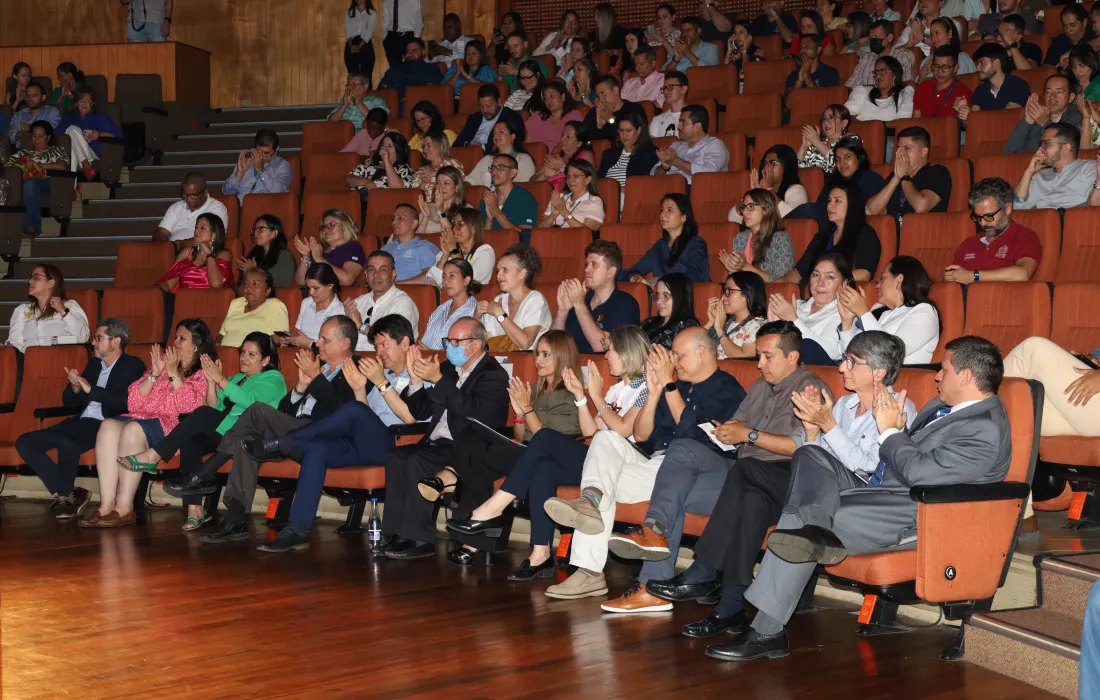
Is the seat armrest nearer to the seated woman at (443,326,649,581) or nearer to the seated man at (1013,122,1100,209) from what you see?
the seated woman at (443,326,649,581)

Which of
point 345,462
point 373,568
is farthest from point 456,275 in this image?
point 373,568

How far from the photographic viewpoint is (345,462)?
4879 millimetres

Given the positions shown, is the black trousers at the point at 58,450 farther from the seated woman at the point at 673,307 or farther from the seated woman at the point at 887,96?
the seated woman at the point at 887,96

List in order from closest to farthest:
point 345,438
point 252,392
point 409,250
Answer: point 345,438 < point 252,392 < point 409,250

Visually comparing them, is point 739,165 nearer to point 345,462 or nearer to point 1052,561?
point 345,462

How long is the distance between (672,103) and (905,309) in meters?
3.15

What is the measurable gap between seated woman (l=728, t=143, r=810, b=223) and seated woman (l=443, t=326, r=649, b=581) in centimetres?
172

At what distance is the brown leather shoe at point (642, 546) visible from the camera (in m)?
3.69

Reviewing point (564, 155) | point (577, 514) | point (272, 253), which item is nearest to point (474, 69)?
point (564, 155)

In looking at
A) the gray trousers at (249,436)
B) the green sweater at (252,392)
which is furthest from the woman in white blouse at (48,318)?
the gray trousers at (249,436)

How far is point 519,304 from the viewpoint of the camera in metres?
5.38

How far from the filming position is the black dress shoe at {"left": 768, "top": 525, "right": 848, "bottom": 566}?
10.4 ft

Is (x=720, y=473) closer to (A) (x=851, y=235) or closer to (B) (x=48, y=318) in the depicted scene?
(A) (x=851, y=235)

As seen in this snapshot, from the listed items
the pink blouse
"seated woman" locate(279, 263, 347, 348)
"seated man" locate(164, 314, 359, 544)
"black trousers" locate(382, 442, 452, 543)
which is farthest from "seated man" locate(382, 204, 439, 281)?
"black trousers" locate(382, 442, 452, 543)
